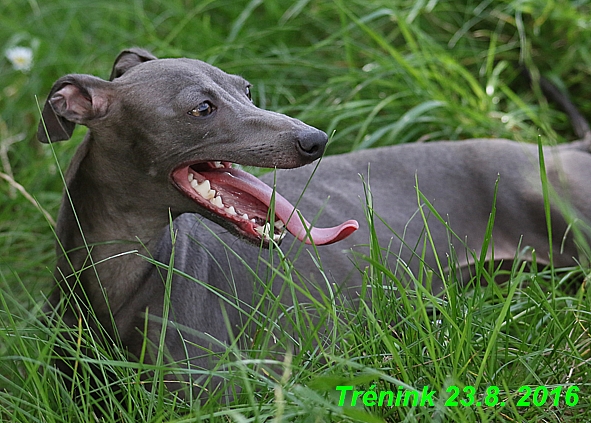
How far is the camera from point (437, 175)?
141 inches

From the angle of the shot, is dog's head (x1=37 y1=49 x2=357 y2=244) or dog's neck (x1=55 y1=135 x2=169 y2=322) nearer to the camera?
dog's head (x1=37 y1=49 x2=357 y2=244)

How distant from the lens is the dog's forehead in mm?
2590

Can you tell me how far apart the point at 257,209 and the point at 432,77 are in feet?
6.56

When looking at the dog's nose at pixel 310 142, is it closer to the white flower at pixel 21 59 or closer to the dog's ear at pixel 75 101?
the dog's ear at pixel 75 101

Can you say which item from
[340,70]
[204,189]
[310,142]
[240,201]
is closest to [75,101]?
[204,189]

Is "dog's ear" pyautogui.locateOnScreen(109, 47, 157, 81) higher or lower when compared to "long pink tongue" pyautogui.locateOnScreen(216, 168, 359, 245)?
higher

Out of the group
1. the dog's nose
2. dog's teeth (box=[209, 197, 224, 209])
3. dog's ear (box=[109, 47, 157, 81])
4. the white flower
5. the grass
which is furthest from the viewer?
the white flower

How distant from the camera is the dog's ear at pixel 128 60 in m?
2.98

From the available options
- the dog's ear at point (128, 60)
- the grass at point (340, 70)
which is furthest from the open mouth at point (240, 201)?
the dog's ear at point (128, 60)

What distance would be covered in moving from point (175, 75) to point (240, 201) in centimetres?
44

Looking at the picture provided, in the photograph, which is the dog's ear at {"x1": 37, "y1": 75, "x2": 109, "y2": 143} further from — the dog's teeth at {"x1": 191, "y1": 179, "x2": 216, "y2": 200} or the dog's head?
the dog's teeth at {"x1": 191, "y1": 179, "x2": 216, "y2": 200}

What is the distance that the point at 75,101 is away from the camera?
2.70 meters

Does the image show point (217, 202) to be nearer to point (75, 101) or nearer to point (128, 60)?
point (75, 101)

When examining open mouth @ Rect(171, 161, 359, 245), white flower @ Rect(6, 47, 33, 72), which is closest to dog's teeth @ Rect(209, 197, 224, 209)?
open mouth @ Rect(171, 161, 359, 245)
